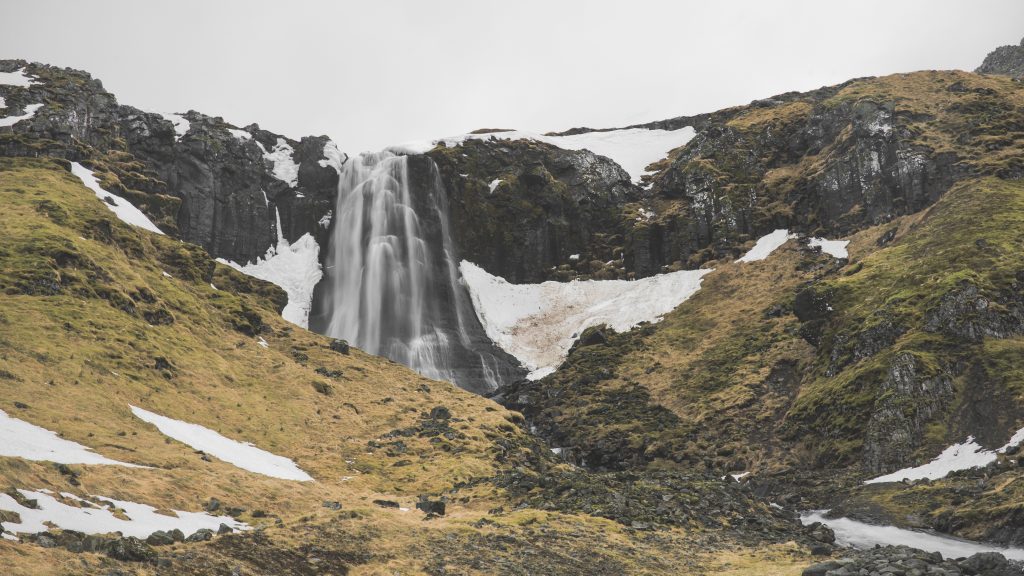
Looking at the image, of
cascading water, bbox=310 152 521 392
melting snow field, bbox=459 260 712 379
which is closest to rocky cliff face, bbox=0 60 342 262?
cascading water, bbox=310 152 521 392

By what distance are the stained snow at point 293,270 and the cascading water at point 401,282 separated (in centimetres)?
173

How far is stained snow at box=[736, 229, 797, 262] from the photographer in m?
98.4

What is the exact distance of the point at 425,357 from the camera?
94.4 metres

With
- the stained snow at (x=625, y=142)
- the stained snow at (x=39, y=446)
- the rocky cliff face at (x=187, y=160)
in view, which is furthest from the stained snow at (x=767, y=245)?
the stained snow at (x=39, y=446)

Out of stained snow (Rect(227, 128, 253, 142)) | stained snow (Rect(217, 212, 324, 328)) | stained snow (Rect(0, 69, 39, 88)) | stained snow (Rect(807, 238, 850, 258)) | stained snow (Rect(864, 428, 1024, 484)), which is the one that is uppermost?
stained snow (Rect(0, 69, 39, 88))

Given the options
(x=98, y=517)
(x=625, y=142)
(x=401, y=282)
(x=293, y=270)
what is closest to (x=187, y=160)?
(x=293, y=270)

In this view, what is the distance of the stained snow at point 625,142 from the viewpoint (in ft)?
444

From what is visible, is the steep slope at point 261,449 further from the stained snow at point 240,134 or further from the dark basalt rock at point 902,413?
the stained snow at point 240,134

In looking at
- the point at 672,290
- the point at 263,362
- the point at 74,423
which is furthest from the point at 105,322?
the point at 672,290

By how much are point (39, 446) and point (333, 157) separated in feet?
319

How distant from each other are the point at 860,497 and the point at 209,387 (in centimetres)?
4431

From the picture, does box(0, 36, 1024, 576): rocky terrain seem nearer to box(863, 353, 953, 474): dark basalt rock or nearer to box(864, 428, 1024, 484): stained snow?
box(863, 353, 953, 474): dark basalt rock

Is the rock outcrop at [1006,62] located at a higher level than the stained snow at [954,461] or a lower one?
higher

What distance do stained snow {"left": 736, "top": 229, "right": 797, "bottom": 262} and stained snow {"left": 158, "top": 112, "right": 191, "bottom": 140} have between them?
284 ft
